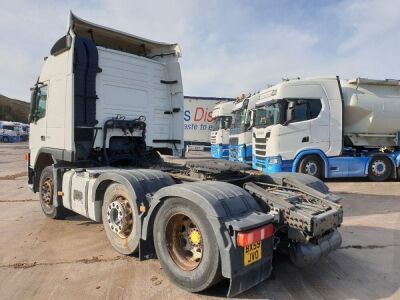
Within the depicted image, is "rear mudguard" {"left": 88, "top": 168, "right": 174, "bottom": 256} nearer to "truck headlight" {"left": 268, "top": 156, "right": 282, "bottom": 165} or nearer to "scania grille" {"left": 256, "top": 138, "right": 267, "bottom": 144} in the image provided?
"truck headlight" {"left": 268, "top": 156, "right": 282, "bottom": 165}

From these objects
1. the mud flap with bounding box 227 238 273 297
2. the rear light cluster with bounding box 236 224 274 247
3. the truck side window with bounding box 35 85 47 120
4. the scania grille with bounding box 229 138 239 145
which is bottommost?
the mud flap with bounding box 227 238 273 297

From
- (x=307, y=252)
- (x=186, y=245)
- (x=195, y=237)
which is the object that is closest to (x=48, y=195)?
(x=186, y=245)

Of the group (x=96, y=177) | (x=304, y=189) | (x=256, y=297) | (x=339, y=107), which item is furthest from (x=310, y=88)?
(x=256, y=297)

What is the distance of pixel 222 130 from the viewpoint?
19.5 meters

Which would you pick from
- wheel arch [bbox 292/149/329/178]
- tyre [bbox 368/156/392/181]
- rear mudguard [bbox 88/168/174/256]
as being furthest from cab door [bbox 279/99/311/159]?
rear mudguard [bbox 88/168/174/256]

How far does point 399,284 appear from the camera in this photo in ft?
13.3

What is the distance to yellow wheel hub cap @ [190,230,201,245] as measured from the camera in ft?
12.7

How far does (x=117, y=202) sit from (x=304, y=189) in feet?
8.29

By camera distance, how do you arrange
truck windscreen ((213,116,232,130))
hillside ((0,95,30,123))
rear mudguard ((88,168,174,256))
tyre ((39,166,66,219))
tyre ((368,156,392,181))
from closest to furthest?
rear mudguard ((88,168,174,256)) → tyre ((39,166,66,219)) → tyre ((368,156,392,181)) → truck windscreen ((213,116,232,130)) → hillside ((0,95,30,123))

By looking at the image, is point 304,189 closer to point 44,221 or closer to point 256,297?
point 256,297

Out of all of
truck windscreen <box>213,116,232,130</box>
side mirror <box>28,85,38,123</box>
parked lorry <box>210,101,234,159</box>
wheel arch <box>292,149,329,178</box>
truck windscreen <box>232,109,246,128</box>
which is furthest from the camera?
truck windscreen <box>213,116,232,130</box>

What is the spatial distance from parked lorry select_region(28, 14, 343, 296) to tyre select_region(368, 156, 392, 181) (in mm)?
8307

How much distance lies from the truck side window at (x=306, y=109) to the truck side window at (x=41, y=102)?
739cm

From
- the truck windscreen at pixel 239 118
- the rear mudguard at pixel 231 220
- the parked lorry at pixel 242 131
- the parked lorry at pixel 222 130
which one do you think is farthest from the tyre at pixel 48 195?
the parked lorry at pixel 222 130
